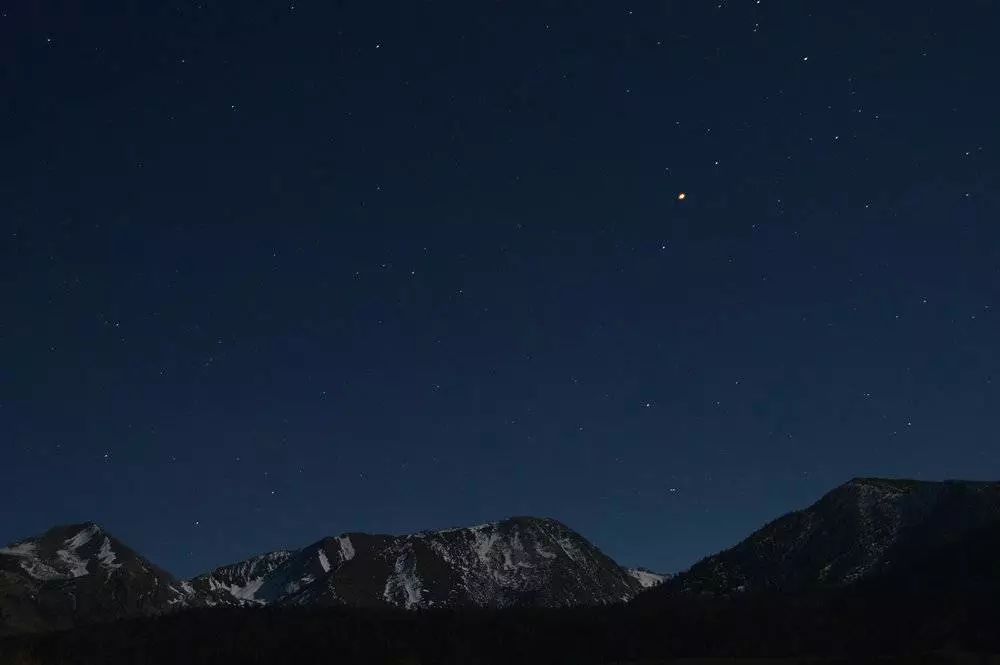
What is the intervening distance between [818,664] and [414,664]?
5545 inches

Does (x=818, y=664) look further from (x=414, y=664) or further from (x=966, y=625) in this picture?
(x=966, y=625)

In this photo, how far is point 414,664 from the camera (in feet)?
644

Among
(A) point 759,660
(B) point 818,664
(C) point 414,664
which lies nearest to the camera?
(B) point 818,664

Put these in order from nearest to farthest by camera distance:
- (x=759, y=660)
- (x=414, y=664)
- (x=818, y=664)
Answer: (x=818, y=664) < (x=759, y=660) < (x=414, y=664)

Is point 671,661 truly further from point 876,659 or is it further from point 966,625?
point 966,625

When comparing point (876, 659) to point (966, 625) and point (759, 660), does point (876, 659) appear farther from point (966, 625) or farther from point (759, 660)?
point (966, 625)

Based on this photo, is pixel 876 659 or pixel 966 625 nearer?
pixel 876 659

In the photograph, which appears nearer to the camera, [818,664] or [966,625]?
[818,664]

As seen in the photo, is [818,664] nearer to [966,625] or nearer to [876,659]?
[876,659]

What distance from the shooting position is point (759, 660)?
76188 mm

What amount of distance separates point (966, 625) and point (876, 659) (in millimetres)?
151004

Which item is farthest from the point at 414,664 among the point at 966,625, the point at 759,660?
the point at 759,660

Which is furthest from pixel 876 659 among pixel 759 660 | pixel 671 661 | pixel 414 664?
pixel 414 664

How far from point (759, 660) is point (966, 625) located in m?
148
